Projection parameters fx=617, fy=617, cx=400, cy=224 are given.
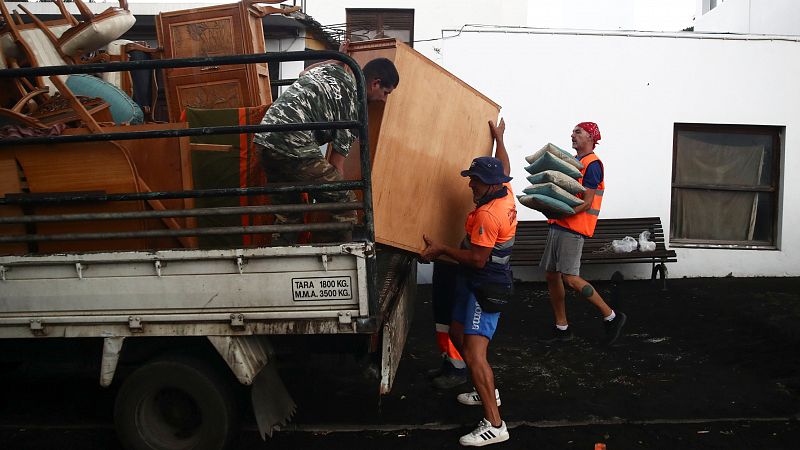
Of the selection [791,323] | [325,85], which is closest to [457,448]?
[325,85]

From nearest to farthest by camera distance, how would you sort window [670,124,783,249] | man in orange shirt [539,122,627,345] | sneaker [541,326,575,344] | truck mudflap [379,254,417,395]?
truck mudflap [379,254,417,395], man in orange shirt [539,122,627,345], sneaker [541,326,575,344], window [670,124,783,249]

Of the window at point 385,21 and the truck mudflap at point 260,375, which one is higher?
the window at point 385,21

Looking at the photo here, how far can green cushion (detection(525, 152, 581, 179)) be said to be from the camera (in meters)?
5.04

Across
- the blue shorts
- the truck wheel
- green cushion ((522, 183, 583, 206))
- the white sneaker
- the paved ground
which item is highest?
green cushion ((522, 183, 583, 206))

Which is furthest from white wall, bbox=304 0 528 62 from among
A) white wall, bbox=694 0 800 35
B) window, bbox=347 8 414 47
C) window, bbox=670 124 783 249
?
window, bbox=670 124 783 249

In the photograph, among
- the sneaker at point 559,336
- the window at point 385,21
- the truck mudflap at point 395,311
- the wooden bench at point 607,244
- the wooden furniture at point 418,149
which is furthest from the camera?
the window at point 385,21

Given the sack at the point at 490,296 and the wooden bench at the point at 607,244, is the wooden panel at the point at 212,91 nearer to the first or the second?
the sack at the point at 490,296

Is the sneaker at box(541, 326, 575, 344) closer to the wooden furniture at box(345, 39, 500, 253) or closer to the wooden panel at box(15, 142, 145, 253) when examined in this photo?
the wooden furniture at box(345, 39, 500, 253)

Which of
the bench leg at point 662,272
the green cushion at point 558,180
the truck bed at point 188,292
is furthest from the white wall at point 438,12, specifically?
the truck bed at point 188,292

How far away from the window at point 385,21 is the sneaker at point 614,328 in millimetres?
9388

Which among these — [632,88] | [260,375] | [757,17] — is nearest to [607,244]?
[632,88]

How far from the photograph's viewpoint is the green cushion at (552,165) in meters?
5.04

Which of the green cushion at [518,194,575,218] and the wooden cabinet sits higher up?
the wooden cabinet

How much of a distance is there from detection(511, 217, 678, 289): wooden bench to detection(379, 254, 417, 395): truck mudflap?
3.51 metres
